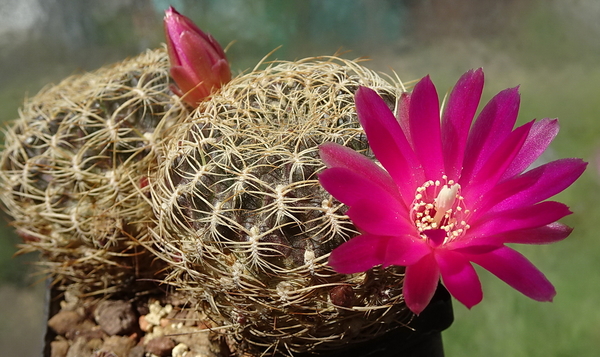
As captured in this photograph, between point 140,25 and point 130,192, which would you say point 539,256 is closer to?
point 130,192

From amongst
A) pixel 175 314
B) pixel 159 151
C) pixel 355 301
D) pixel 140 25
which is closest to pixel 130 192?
pixel 159 151

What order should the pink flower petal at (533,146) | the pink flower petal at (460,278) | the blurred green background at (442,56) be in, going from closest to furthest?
the pink flower petal at (460,278) → the pink flower petal at (533,146) → the blurred green background at (442,56)

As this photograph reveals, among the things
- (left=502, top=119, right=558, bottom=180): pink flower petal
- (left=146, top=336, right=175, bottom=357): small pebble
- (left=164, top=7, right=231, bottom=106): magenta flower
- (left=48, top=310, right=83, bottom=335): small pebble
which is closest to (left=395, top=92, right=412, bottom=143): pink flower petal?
(left=502, top=119, right=558, bottom=180): pink flower petal

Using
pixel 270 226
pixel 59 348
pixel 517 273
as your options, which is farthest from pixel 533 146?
pixel 59 348

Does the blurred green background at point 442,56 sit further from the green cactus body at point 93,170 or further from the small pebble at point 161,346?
the small pebble at point 161,346

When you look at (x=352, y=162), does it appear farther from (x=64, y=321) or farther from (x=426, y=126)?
(x=64, y=321)

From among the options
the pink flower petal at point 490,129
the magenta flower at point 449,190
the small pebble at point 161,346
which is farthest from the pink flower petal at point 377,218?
the small pebble at point 161,346
